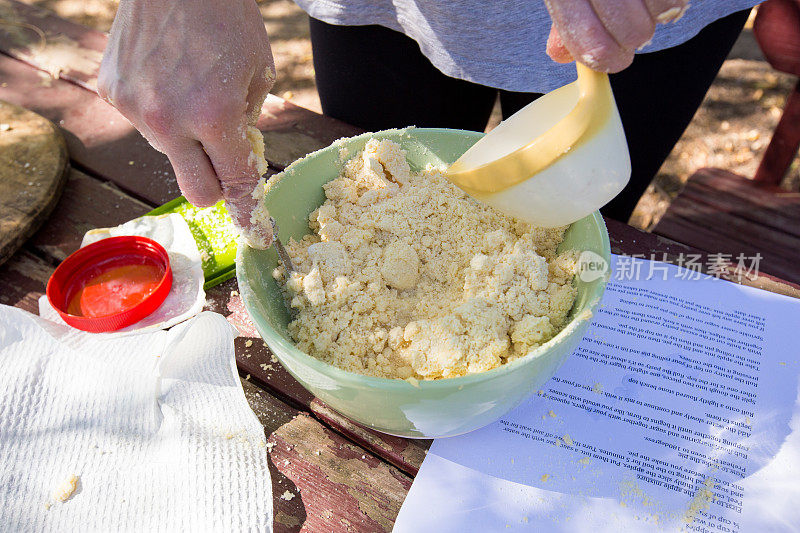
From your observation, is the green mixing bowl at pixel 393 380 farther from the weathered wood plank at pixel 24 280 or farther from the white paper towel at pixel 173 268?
the weathered wood plank at pixel 24 280

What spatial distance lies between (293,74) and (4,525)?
2.30m

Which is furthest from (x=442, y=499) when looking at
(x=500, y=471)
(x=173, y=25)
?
(x=173, y=25)

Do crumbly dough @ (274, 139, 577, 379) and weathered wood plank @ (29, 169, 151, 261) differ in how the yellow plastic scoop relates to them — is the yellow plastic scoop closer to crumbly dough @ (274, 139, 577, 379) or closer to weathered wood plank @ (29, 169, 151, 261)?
crumbly dough @ (274, 139, 577, 379)

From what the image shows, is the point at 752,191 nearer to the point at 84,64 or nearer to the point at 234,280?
the point at 234,280

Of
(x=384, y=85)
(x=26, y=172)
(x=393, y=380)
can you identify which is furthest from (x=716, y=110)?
(x=26, y=172)

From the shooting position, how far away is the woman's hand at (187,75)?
1.82 ft

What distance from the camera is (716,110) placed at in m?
2.18

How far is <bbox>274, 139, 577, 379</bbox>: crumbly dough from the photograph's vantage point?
617 mm

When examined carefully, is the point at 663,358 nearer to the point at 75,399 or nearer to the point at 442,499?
the point at 442,499

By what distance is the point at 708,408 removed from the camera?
0.72 meters

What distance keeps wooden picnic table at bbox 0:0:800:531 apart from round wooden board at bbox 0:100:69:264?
0.11 ft

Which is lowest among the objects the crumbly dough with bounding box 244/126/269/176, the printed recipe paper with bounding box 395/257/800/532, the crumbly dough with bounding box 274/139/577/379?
the printed recipe paper with bounding box 395/257/800/532

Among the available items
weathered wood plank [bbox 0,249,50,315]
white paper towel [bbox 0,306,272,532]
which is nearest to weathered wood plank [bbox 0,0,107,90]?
weathered wood plank [bbox 0,249,50,315]

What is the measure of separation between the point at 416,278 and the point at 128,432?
0.42m
